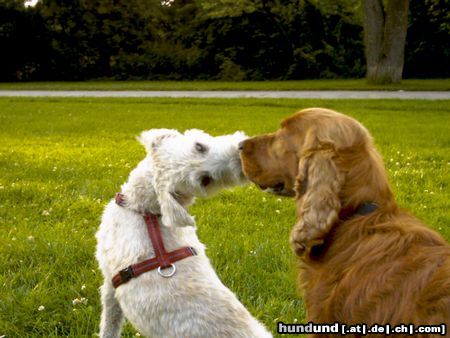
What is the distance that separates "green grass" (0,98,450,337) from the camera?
13.5 feet

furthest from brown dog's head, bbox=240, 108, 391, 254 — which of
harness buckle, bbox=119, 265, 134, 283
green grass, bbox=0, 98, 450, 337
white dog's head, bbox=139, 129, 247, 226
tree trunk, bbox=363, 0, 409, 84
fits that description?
tree trunk, bbox=363, 0, 409, 84

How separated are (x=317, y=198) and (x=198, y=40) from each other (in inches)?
1390

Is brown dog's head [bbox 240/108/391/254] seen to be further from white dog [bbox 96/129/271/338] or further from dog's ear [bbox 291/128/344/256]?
white dog [bbox 96/129/271/338]

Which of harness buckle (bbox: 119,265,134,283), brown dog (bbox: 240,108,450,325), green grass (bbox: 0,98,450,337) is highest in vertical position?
brown dog (bbox: 240,108,450,325)

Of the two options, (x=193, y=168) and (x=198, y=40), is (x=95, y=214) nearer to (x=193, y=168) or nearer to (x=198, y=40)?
(x=193, y=168)

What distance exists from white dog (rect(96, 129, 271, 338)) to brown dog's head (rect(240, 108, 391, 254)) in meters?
0.26

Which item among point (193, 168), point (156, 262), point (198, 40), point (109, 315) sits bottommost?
point (109, 315)

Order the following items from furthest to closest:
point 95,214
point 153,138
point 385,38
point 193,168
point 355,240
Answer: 1. point 385,38
2. point 95,214
3. point 153,138
4. point 193,168
5. point 355,240

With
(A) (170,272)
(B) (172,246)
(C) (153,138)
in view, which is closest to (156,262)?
(A) (170,272)

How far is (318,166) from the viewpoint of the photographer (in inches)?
111

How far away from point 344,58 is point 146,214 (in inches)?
1310

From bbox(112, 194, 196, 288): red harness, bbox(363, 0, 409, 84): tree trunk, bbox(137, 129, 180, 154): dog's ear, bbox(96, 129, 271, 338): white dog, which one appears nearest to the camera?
bbox(96, 129, 271, 338): white dog

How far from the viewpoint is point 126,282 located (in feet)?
10.9

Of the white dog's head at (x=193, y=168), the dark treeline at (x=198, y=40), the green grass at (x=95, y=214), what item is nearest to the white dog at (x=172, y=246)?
the white dog's head at (x=193, y=168)
